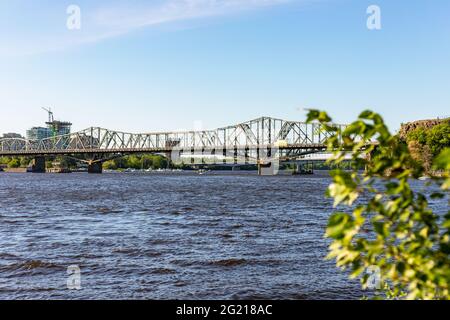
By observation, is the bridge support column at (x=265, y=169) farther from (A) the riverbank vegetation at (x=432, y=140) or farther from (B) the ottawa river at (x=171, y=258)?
(B) the ottawa river at (x=171, y=258)

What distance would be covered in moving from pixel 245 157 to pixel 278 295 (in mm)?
138425

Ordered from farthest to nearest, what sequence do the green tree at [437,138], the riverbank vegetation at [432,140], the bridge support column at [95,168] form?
the bridge support column at [95,168], the green tree at [437,138], the riverbank vegetation at [432,140]

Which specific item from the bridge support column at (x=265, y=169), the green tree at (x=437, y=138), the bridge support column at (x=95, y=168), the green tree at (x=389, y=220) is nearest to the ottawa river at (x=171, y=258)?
the green tree at (x=389, y=220)

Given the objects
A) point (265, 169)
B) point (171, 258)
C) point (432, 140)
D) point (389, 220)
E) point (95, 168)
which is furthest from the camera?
point (95, 168)

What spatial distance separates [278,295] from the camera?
48.4 ft

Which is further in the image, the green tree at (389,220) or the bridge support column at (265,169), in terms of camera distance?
the bridge support column at (265,169)

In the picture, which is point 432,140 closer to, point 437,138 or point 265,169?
point 437,138

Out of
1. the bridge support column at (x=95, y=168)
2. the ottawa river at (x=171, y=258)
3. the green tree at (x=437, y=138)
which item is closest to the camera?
the ottawa river at (x=171, y=258)

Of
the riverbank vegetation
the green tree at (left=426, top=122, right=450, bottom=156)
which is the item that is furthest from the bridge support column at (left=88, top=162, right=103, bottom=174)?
the green tree at (left=426, top=122, right=450, bottom=156)

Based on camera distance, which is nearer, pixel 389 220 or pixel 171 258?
pixel 389 220

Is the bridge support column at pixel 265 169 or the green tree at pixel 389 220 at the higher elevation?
the green tree at pixel 389 220

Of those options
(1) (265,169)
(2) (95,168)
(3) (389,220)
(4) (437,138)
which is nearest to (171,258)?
(3) (389,220)

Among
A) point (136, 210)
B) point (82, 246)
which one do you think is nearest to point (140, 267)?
point (82, 246)

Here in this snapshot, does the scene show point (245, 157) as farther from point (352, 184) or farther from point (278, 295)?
point (352, 184)
